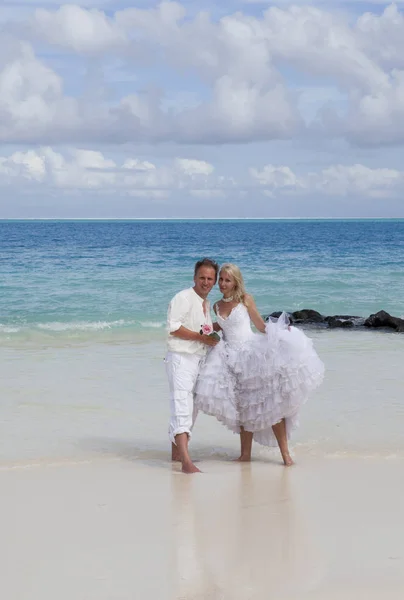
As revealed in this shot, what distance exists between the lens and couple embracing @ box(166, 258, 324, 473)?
6648mm

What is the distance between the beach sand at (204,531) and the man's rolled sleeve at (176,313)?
3.98 ft

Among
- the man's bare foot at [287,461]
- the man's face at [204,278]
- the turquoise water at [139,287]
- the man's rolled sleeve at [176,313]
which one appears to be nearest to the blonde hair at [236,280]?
the man's face at [204,278]

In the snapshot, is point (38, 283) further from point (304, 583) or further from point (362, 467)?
point (304, 583)

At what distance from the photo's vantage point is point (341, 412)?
911cm

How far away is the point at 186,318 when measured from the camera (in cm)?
676

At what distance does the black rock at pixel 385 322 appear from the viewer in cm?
1639

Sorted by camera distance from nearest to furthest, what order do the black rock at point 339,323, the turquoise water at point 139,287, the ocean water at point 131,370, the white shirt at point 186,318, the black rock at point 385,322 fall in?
the white shirt at point 186,318, the ocean water at point 131,370, the black rock at point 385,322, the black rock at point 339,323, the turquoise water at point 139,287

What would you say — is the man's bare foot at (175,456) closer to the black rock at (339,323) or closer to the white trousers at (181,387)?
the white trousers at (181,387)

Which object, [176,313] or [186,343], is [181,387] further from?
[176,313]

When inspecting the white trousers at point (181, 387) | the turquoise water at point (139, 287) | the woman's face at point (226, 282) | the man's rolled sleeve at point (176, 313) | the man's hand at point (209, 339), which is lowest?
the turquoise water at point (139, 287)

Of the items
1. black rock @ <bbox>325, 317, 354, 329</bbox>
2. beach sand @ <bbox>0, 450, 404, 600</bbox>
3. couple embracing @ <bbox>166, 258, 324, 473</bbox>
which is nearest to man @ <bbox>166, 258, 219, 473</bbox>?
couple embracing @ <bbox>166, 258, 324, 473</bbox>

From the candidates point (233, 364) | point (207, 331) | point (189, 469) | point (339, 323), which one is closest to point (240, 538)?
point (189, 469)

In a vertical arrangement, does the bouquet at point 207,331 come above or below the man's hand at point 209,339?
above

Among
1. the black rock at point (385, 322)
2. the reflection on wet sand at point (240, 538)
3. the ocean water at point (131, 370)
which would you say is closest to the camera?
the reflection on wet sand at point (240, 538)
